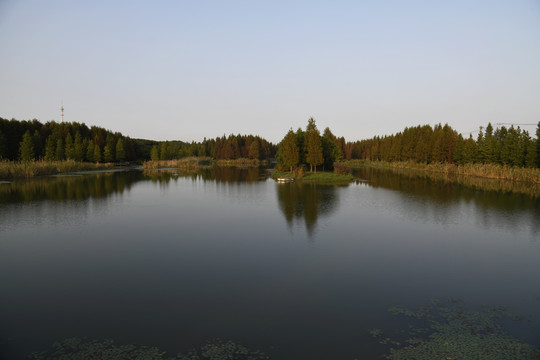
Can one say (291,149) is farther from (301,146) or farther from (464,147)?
(464,147)

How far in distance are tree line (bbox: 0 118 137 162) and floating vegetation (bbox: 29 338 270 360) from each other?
283 ft

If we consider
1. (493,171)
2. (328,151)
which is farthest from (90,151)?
(493,171)

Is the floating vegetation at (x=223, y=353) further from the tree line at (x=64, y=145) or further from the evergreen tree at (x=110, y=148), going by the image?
the evergreen tree at (x=110, y=148)

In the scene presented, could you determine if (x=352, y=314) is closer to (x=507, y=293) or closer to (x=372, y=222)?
(x=507, y=293)

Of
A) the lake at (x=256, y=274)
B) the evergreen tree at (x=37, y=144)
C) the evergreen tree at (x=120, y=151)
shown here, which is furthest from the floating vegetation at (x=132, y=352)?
the evergreen tree at (x=120, y=151)

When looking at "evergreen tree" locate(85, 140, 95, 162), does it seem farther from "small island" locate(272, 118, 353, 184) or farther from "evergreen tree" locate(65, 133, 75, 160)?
"small island" locate(272, 118, 353, 184)

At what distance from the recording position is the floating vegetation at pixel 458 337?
7.57 meters

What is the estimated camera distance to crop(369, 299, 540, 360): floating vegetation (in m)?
7.57

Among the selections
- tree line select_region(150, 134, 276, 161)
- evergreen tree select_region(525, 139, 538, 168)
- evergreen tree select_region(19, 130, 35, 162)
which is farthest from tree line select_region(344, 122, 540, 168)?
evergreen tree select_region(19, 130, 35, 162)

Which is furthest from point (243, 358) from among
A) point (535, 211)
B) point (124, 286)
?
point (535, 211)

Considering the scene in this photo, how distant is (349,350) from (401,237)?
1193 cm

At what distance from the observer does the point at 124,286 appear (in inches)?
452

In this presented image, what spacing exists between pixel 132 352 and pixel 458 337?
8283 mm

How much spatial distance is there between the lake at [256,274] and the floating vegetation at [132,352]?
286mm
